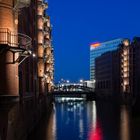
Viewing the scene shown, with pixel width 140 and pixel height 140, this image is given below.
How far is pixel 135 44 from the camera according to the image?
15962 centimetres

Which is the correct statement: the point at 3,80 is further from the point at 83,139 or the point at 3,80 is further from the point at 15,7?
the point at 83,139

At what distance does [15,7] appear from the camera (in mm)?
28750

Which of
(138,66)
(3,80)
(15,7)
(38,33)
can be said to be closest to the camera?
(3,80)

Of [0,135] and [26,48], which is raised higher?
[26,48]

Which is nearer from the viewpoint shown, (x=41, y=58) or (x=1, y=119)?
(x=1, y=119)

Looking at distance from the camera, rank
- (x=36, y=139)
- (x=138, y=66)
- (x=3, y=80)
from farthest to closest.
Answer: (x=138, y=66), (x=36, y=139), (x=3, y=80)

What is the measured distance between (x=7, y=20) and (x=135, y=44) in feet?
444

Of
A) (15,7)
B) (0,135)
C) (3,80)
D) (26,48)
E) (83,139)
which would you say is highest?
(15,7)

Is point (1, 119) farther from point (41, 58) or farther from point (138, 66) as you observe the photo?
point (138, 66)

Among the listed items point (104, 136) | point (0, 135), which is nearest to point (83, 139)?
point (104, 136)

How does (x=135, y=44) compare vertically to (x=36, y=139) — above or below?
above

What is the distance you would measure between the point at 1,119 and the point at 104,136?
33.3 meters

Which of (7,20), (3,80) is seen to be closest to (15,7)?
(7,20)

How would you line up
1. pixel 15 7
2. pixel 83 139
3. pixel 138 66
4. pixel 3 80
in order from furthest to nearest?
pixel 138 66 → pixel 83 139 → pixel 15 7 → pixel 3 80
